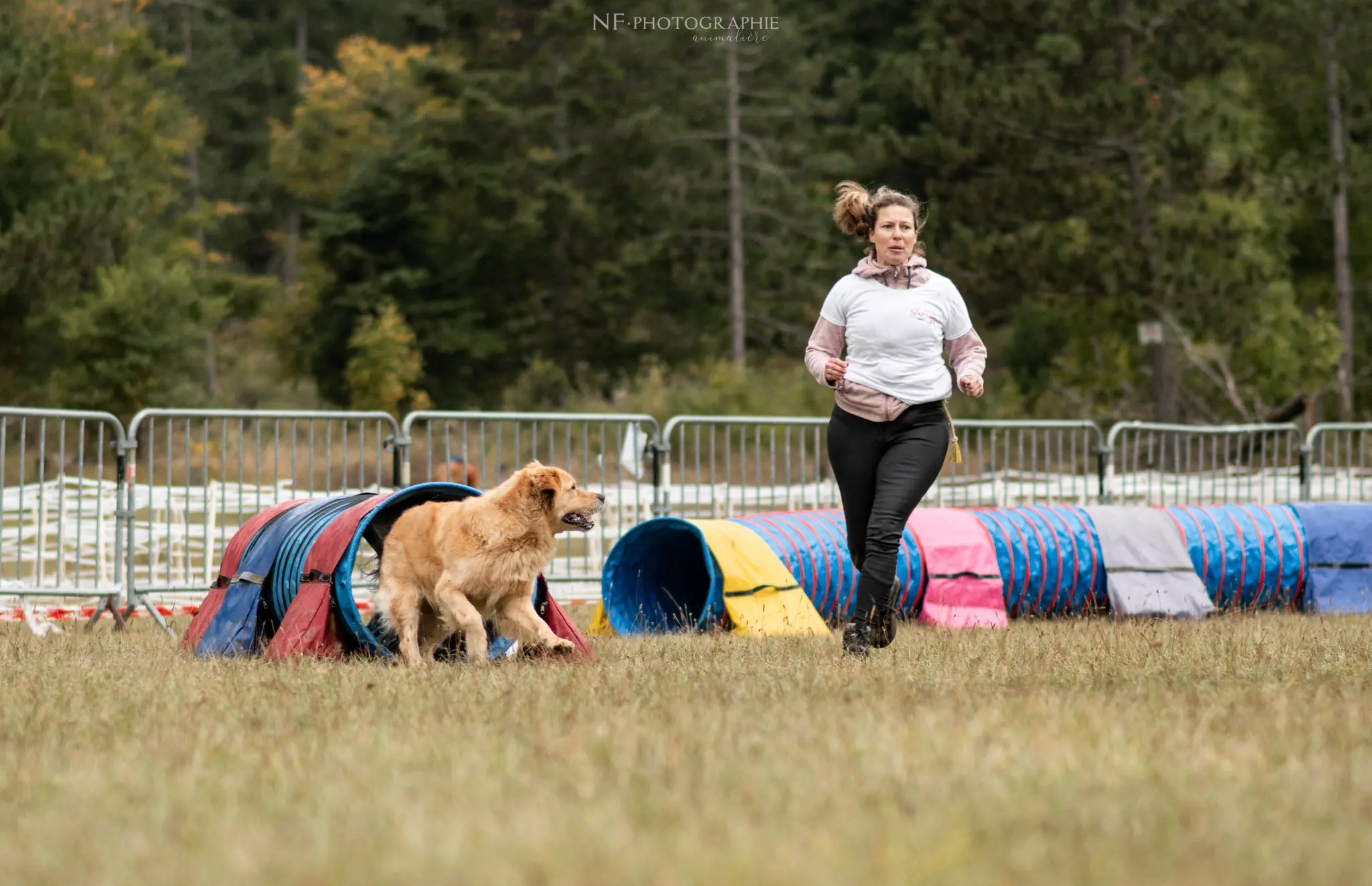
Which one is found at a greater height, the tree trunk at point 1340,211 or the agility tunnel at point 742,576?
the tree trunk at point 1340,211

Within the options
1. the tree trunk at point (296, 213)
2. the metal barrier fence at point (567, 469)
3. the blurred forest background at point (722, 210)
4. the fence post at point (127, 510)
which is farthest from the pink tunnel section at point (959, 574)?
the tree trunk at point (296, 213)

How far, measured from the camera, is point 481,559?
6.82m

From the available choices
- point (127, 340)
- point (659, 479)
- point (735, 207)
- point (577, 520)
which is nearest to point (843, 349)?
point (577, 520)

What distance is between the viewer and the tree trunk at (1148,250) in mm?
28047

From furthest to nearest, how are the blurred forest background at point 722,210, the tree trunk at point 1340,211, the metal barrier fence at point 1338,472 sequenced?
1. the tree trunk at point 1340,211
2. the blurred forest background at point 722,210
3. the metal barrier fence at point 1338,472

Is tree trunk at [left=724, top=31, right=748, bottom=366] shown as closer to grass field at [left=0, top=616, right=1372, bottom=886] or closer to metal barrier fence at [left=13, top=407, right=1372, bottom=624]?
metal barrier fence at [left=13, top=407, right=1372, bottom=624]

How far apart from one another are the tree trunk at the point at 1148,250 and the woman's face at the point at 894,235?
22.3 m

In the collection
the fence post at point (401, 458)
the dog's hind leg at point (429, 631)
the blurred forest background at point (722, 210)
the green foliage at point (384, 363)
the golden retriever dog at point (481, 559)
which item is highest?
the blurred forest background at point (722, 210)

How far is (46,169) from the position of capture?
30.6 meters

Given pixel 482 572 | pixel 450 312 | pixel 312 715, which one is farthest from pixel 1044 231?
pixel 312 715

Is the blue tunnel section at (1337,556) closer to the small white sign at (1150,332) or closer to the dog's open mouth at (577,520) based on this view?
the dog's open mouth at (577,520)

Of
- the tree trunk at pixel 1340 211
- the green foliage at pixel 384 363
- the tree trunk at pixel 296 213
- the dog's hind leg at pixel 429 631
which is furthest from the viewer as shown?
the tree trunk at pixel 296 213

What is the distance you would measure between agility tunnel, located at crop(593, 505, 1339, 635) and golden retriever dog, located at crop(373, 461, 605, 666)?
77.3 inches

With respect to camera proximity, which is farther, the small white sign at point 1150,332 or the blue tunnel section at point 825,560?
the small white sign at point 1150,332
